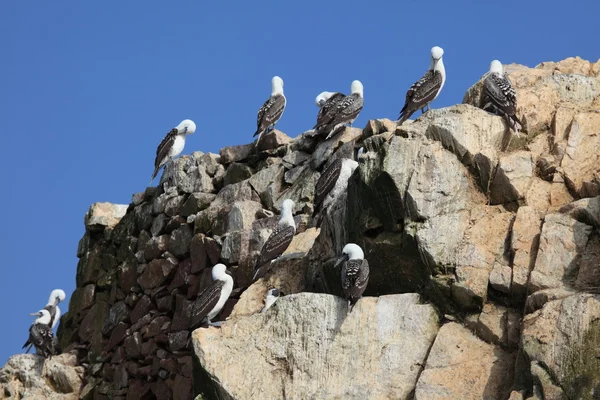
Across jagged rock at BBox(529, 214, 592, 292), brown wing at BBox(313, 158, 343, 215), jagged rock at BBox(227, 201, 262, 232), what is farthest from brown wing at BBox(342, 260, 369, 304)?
jagged rock at BBox(227, 201, 262, 232)

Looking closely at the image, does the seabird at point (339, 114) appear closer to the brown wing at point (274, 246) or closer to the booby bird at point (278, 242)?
the booby bird at point (278, 242)

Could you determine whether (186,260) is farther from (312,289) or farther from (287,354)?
(287,354)

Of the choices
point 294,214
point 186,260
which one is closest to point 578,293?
point 294,214

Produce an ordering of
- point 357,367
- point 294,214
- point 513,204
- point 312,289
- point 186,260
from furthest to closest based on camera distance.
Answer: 1. point 186,260
2. point 294,214
3. point 312,289
4. point 513,204
5. point 357,367

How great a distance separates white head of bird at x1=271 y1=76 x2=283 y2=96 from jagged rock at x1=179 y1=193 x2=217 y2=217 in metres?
2.63

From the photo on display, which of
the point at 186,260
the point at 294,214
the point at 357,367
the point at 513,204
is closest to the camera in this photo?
the point at 357,367

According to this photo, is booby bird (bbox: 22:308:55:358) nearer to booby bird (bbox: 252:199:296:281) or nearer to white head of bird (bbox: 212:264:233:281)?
white head of bird (bbox: 212:264:233:281)

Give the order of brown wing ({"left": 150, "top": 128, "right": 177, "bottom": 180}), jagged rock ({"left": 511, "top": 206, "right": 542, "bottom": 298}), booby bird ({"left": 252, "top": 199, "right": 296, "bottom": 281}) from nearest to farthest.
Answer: jagged rock ({"left": 511, "top": 206, "right": 542, "bottom": 298}) → booby bird ({"left": 252, "top": 199, "right": 296, "bottom": 281}) → brown wing ({"left": 150, "top": 128, "right": 177, "bottom": 180})

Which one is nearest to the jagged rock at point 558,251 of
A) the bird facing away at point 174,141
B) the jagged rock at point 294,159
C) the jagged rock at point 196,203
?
the jagged rock at point 294,159

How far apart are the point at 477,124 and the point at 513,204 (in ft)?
5.01

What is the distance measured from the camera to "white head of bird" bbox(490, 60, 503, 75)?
19.1 m

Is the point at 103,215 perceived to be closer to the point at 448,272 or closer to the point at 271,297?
the point at 271,297

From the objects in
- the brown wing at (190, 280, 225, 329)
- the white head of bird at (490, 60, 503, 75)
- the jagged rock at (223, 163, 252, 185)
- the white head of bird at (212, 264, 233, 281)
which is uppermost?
the jagged rock at (223, 163, 252, 185)

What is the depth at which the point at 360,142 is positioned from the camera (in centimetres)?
2186
